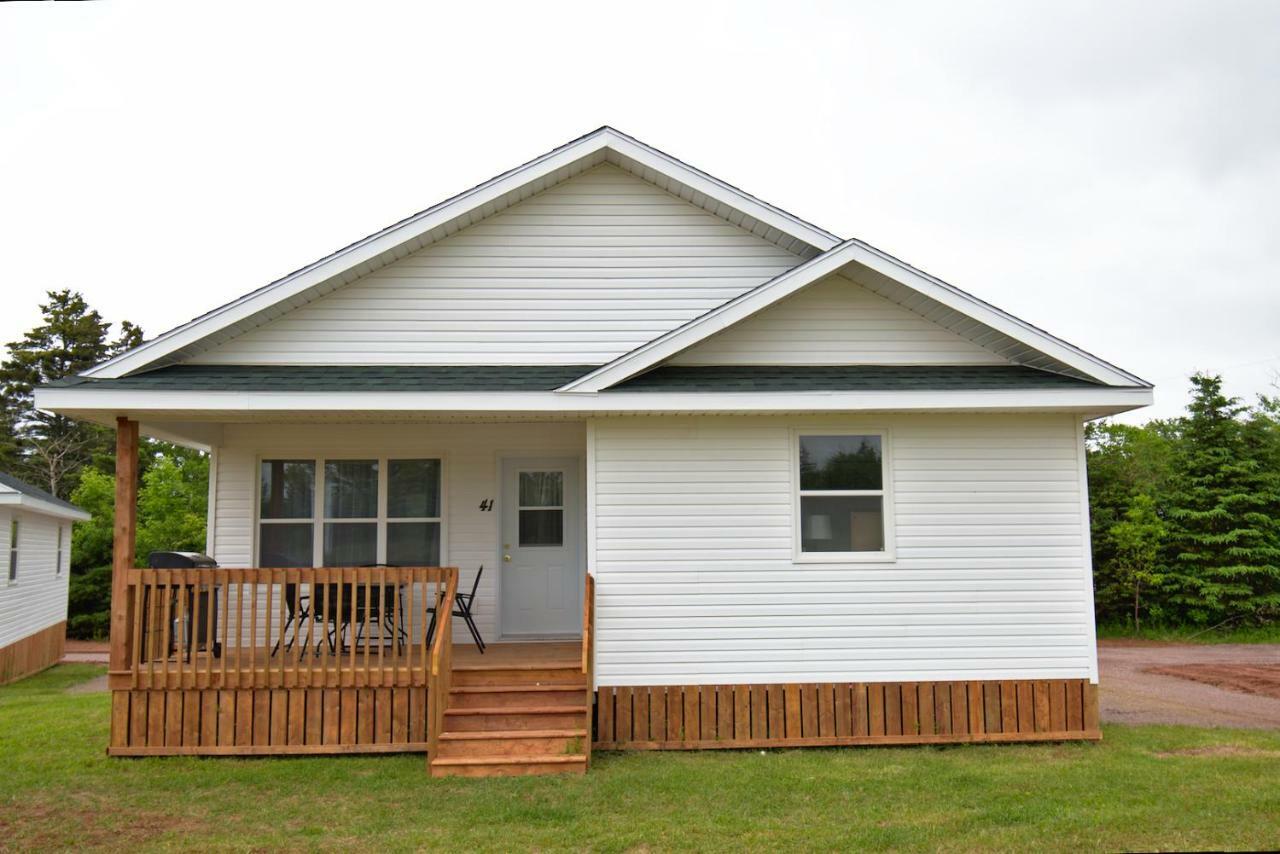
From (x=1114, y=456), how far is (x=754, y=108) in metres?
11.5

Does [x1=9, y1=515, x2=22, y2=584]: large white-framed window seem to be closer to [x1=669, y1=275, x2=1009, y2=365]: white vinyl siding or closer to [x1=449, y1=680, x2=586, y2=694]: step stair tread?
[x1=449, y1=680, x2=586, y2=694]: step stair tread

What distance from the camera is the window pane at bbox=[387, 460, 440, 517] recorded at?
11.4 m

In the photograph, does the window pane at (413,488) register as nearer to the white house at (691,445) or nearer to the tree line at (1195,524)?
the white house at (691,445)

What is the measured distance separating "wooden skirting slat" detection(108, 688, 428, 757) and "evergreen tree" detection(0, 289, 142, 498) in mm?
34285

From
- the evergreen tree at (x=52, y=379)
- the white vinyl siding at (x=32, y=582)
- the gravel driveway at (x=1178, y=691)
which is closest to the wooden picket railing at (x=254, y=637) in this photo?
the gravel driveway at (x=1178, y=691)

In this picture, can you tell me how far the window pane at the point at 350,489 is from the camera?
11.4 meters

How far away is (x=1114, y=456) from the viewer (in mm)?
23234

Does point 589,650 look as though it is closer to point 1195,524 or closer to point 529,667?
point 529,667

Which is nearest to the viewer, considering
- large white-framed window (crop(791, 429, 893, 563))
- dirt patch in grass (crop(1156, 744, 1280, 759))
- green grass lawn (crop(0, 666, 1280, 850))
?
green grass lawn (crop(0, 666, 1280, 850))

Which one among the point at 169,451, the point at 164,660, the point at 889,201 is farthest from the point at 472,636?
the point at 169,451

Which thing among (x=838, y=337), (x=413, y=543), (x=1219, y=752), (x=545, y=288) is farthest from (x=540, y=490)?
(x=1219, y=752)

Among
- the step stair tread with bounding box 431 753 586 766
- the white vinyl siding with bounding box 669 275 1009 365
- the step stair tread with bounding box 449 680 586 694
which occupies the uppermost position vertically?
the white vinyl siding with bounding box 669 275 1009 365

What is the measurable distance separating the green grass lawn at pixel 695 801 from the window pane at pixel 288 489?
2867mm

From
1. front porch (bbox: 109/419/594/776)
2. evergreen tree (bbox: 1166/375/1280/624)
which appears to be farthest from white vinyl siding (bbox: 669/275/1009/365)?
evergreen tree (bbox: 1166/375/1280/624)
